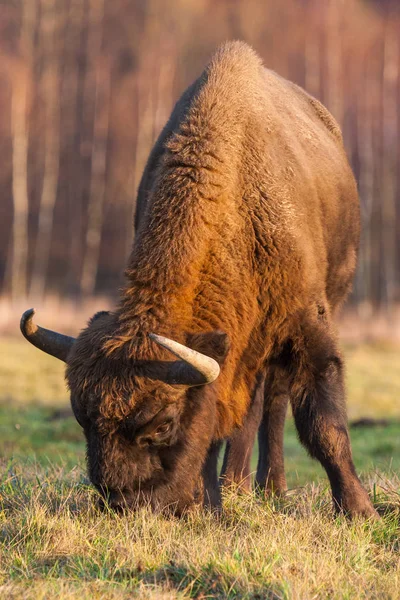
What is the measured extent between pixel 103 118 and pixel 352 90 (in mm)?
7463

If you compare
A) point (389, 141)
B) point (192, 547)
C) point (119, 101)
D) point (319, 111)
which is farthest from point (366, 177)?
point (192, 547)

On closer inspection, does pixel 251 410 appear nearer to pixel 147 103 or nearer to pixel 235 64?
pixel 235 64

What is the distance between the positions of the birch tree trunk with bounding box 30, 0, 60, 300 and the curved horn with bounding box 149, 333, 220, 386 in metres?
22.9

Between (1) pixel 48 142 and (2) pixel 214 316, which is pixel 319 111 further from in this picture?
(1) pixel 48 142

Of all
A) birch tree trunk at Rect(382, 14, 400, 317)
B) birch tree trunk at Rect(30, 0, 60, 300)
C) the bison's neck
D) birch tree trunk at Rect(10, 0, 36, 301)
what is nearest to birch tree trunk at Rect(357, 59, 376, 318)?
birch tree trunk at Rect(382, 14, 400, 317)

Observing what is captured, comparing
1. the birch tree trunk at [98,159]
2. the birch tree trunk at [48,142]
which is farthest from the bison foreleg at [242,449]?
the birch tree trunk at [48,142]

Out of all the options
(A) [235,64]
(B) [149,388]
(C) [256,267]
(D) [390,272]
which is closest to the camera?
(B) [149,388]

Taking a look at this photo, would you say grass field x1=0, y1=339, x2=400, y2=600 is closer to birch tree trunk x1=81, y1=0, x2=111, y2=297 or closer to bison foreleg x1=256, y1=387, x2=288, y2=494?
bison foreleg x1=256, y1=387, x2=288, y2=494

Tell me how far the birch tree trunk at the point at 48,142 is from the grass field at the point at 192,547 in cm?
2123

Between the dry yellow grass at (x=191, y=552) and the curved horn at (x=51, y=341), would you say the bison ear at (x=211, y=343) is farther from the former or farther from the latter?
the dry yellow grass at (x=191, y=552)

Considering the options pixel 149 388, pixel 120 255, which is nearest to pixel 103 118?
pixel 120 255

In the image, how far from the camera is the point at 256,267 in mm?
5641

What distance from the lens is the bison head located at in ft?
15.6

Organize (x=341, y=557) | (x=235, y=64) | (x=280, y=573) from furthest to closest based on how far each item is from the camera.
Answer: (x=235, y=64) < (x=341, y=557) < (x=280, y=573)
